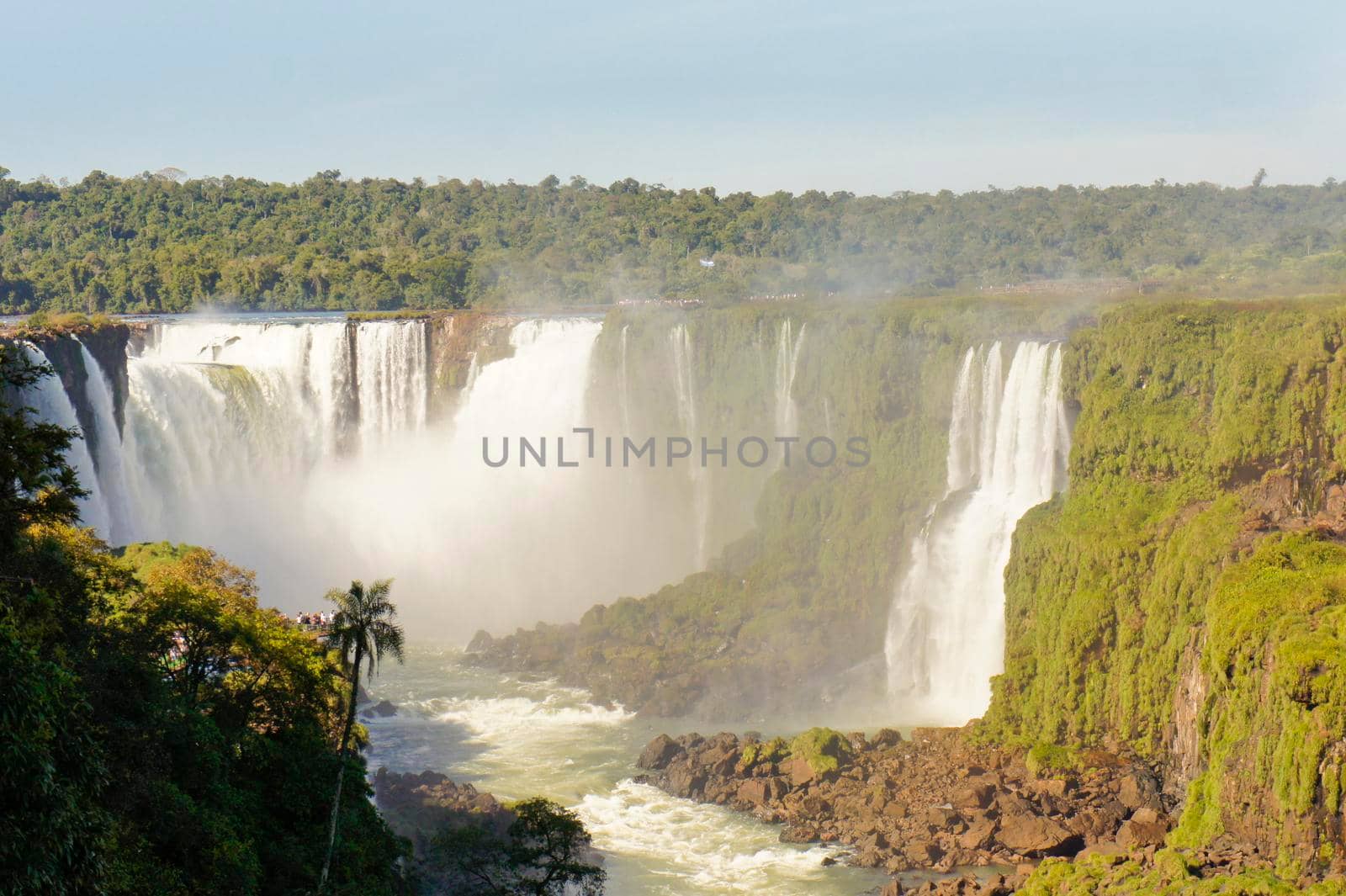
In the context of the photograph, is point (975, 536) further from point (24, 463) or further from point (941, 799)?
point (24, 463)

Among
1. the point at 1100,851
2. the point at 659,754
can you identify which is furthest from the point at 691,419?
the point at 1100,851

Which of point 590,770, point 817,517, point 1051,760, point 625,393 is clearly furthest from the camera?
point 625,393

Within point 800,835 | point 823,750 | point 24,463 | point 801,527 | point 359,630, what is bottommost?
point 800,835

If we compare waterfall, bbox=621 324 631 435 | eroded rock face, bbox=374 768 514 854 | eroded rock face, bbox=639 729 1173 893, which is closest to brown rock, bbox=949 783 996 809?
eroded rock face, bbox=639 729 1173 893

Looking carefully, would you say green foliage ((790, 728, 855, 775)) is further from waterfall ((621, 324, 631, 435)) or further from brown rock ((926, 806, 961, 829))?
waterfall ((621, 324, 631, 435))

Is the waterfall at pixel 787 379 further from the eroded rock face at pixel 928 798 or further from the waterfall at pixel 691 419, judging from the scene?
the eroded rock face at pixel 928 798

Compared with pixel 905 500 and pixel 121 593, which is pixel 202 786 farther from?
pixel 905 500

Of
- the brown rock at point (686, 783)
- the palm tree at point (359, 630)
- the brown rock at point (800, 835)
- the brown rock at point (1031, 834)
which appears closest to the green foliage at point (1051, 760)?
the brown rock at point (1031, 834)
